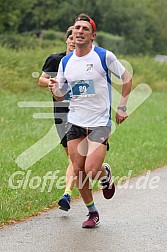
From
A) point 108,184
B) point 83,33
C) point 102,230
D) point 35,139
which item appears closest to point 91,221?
point 102,230

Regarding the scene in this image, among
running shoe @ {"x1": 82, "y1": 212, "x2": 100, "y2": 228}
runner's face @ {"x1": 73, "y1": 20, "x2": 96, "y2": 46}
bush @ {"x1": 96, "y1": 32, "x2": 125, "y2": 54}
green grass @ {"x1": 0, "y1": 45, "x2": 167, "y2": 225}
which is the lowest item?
bush @ {"x1": 96, "y1": 32, "x2": 125, "y2": 54}

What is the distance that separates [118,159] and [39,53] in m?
17.8

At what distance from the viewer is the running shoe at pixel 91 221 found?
794cm

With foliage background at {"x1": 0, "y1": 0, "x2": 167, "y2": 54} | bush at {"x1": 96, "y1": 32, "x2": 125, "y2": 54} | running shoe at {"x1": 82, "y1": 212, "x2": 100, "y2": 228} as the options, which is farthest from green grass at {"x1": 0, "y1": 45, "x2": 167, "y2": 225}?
bush at {"x1": 96, "y1": 32, "x2": 125, "y2": 54}

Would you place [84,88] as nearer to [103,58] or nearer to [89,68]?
[89,68]

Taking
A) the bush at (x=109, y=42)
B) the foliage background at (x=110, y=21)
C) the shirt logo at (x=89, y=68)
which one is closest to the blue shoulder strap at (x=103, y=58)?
→ the shirt logo at (x=89, y=68)

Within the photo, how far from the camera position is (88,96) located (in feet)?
25.5

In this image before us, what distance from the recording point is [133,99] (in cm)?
2528

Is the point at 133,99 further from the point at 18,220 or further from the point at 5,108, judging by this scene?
the point at 18,220

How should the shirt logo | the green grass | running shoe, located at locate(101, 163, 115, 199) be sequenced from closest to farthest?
1. the shirt logo
2. running shoe, located at locate(101, 163, 115, 199)
3. the green grass

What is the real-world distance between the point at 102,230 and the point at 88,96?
1413 millimetres

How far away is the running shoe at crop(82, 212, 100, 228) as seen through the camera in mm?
7941

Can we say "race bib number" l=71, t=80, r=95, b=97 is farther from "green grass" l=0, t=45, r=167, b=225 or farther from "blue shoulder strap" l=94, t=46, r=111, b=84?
"green grass" l=0, t=45, r=167, b=225

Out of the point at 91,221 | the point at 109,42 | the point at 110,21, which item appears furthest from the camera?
the point at 110,21
